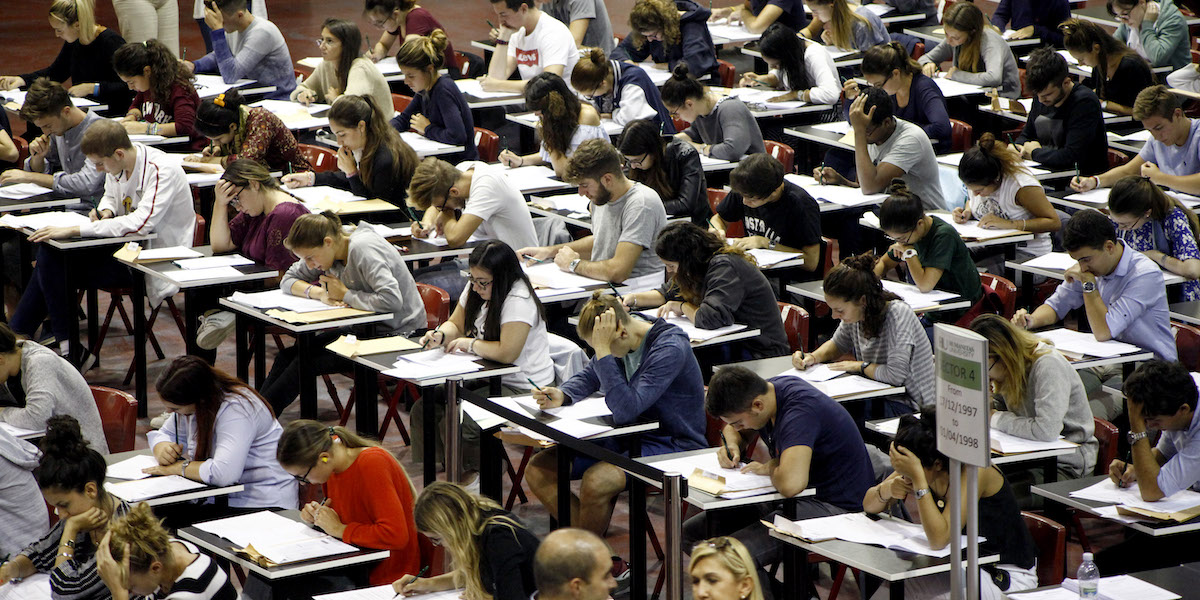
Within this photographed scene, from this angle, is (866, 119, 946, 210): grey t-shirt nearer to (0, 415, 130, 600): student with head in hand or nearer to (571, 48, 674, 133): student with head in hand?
(571, 48, 674, 133): student with head in hand

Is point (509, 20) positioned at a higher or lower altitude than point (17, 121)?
higher

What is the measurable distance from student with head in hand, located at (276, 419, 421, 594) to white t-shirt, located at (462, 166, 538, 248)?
8.26ft

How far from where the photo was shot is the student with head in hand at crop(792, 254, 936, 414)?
5656 mm

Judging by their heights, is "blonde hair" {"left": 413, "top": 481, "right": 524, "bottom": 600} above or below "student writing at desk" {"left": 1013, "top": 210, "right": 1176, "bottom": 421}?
below

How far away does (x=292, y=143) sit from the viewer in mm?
8391

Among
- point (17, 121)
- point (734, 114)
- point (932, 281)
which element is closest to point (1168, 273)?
point (932, 281)

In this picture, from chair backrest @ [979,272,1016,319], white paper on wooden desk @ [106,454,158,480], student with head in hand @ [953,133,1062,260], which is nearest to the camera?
white paper on wooden desk @ [106,454,158,480]

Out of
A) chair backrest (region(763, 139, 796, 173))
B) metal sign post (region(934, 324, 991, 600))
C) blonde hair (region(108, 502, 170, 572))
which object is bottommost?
blonde hair (region(108, 502, 170, 572))

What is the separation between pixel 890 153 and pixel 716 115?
1.15m

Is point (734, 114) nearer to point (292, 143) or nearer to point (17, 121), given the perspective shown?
point (292, 143)

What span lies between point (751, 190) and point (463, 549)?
3.28m

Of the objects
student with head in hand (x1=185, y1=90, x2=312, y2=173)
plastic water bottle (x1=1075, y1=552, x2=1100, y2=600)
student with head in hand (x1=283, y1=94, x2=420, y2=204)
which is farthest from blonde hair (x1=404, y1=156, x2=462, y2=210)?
plastic water bottle (x1=1075, y1=552, x2=1100, y2=600)

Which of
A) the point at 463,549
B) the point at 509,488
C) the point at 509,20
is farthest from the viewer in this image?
the point at 509,20

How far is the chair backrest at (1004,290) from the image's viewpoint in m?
6.70
